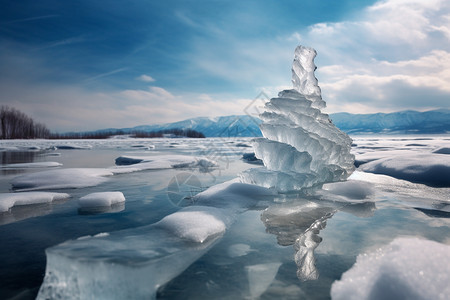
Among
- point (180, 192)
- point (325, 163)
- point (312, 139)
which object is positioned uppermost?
point (312, 139)

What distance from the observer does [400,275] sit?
4.02 ft

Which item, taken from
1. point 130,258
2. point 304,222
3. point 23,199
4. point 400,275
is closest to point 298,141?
point 304,222

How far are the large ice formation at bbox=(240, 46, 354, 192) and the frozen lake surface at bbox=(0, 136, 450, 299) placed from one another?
286 millimetres

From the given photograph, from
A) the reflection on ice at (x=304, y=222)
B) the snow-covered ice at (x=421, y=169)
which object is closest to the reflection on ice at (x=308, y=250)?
the reflection on ice at (x=304, y=222)

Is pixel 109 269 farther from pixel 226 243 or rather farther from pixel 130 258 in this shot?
pixel 226 243

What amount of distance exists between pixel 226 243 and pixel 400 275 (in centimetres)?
112

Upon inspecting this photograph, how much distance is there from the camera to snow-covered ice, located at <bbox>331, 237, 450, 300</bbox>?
114cm

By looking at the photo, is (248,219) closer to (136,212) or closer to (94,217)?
(136,212)

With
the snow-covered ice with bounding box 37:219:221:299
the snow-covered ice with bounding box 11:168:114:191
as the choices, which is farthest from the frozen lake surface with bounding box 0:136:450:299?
the snow-covered ice with bounding box 11:168:114:191

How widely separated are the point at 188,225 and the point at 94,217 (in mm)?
1196

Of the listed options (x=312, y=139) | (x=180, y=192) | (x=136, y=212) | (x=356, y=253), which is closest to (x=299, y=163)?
(x=312, y=139)

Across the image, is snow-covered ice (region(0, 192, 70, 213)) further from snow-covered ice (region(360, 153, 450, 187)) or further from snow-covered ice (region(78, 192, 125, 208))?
snow-covered ice (region(360, 153, 450, 187))

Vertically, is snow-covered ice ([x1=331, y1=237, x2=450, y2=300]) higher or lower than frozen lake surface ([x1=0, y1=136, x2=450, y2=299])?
higher

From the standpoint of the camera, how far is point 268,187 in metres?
3.93
